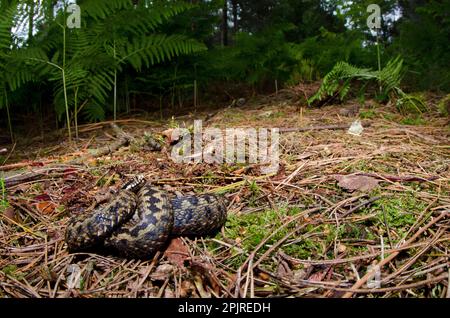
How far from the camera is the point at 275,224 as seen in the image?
90.5 inches

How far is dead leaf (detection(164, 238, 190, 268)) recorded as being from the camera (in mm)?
2074

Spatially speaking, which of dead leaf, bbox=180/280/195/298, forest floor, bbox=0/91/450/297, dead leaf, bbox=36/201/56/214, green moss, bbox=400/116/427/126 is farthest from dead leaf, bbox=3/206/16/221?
green moss, bbox=400/116/427/126

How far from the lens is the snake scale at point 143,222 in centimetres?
210

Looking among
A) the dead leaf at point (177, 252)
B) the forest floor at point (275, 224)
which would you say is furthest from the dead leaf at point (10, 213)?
the dead leaf at point (177, 252)

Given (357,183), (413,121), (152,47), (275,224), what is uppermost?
(152,47)

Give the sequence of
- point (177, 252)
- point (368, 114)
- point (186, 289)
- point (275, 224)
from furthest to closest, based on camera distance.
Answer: point (368, 114)
point (275, 224)
point (177, 252)
point (186, 289)

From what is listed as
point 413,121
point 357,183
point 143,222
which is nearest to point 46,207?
point 143,222

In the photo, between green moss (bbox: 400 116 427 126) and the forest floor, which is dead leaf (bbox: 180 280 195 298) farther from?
green moss (bbox: 400 116 427 126)

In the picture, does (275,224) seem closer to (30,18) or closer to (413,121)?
(413,121)

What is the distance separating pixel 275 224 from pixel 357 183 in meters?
0.81

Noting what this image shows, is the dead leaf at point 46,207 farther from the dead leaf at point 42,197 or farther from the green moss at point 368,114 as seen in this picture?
the green moss at point 368,114

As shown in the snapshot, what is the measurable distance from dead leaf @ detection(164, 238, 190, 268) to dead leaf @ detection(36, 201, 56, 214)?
106cm

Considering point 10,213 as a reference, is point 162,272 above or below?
below
